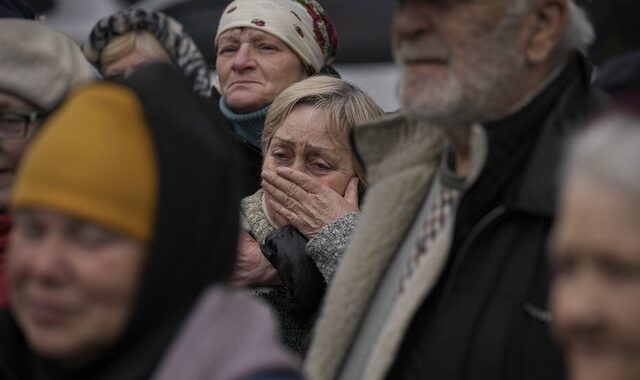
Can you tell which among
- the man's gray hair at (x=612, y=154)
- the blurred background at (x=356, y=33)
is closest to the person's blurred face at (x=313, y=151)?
the blurred background at (x=356, y=33)

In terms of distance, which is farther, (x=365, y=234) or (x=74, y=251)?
(x=365, y=234)

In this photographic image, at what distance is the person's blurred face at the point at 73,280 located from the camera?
238 cm

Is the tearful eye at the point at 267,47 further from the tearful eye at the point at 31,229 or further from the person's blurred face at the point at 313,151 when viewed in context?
the tearful eye at the point at 31,229

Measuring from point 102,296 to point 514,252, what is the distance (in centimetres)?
87

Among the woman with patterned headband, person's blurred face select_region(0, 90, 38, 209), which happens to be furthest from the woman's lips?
the woman with patterned headband

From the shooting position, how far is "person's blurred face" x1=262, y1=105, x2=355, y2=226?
4.28 metres

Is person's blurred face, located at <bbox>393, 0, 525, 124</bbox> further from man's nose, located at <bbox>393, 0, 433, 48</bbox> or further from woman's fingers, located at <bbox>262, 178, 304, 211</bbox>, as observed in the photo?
woman's fingers, located at <bbox>262, 178, 304, 211</bbox>

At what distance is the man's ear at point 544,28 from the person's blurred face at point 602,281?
1.01 meters

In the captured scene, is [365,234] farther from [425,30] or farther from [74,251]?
[74,251]

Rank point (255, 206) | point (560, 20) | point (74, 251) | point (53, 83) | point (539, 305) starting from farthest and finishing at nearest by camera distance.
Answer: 1. point (255, 206)
2. point (53, 83)
3. point (560, 20)
4. point (539, 305)
5. point (74, 251)

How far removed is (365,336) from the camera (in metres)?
3.12

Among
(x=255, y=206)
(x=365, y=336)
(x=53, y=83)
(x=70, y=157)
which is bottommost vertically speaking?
(x=255, y=206)

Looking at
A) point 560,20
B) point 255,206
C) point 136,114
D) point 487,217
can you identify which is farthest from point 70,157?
point 255,206

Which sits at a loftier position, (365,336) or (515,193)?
(515,193)
